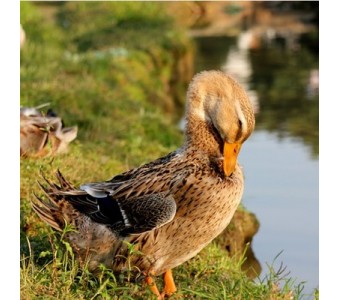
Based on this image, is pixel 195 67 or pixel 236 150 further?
pixel 195 67

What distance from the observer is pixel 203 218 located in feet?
16.1

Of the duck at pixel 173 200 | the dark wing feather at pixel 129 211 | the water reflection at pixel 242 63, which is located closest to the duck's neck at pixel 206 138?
the duck at pixel 173 200

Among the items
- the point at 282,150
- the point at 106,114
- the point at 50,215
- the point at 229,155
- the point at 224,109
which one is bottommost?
the point at 282,150

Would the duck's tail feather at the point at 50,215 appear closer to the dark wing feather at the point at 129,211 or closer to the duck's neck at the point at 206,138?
the dark wing feather at the point at 129,211

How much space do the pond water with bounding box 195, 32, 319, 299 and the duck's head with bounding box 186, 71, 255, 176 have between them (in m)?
0.72

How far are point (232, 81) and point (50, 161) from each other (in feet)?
6.50

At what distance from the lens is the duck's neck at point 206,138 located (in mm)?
5086

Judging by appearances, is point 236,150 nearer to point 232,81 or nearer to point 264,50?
point 232,81

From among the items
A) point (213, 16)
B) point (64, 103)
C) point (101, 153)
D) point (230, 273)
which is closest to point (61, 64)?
point (64, 103)

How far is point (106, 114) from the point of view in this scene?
10336 mm

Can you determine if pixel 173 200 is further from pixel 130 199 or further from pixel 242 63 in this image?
pixel 242 63

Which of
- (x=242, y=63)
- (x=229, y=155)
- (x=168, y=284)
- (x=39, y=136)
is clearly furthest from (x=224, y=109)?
(x=242, y=63)

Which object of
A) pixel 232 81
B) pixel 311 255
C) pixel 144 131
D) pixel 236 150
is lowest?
pixel 311 255

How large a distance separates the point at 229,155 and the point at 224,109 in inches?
9.2
